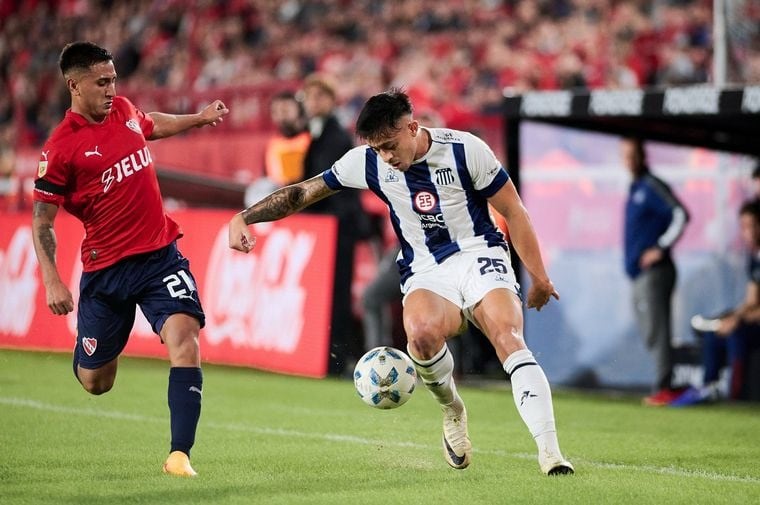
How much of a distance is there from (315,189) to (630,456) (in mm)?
2412

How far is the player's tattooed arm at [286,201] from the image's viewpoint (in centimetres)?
680

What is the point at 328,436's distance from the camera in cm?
827

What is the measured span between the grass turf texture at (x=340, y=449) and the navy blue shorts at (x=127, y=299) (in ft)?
2.11

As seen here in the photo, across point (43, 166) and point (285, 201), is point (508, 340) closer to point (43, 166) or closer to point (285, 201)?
point (285, 201)

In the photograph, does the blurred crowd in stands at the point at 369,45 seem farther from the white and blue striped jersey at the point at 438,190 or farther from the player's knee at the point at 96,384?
the player's knee at the point at 96,384

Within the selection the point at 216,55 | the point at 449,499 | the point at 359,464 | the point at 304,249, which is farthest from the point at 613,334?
the point at 216,55

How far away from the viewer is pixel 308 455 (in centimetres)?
734

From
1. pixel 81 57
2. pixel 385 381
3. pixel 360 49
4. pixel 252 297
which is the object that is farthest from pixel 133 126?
pixel 360 49

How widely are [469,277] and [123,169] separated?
1.94 metres

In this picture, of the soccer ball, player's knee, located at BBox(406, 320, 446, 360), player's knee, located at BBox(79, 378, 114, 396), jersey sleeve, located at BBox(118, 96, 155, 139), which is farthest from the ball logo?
player's knee, located at BBox(79, 378, 114, 396)

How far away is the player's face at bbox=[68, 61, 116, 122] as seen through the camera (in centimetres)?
678

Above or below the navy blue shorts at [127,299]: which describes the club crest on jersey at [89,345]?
below

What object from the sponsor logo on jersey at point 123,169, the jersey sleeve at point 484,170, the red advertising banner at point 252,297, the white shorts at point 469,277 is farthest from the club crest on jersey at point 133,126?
the red advertising banner at point 252,297

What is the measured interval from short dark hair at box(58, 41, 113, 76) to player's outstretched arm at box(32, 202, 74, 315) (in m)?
0.74
